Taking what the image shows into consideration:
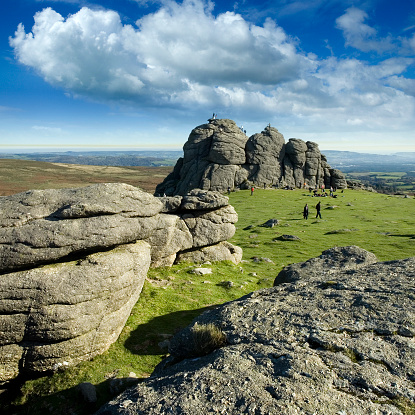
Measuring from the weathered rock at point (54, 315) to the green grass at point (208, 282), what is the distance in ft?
2.78

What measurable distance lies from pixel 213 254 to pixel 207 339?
2141cm

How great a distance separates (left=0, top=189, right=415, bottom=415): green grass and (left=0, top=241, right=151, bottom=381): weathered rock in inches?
33.3

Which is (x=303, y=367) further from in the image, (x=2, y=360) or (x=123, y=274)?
(x=2, y=360)

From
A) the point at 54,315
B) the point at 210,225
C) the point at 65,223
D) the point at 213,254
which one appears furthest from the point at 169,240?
the point at 54,315

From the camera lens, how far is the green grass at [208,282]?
13.6 m

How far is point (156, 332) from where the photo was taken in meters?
17.8

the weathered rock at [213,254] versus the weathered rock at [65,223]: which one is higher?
the weathered rock at [65,223]

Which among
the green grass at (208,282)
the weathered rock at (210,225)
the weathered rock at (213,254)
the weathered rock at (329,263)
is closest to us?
the green grass at (208,282)

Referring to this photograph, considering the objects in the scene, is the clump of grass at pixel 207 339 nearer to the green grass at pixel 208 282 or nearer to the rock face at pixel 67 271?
the green grass at pixel 208 282

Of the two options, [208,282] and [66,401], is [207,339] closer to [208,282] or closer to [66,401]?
[66,401]

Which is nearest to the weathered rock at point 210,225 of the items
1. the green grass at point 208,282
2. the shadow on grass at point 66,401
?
the green grass at point 208,282

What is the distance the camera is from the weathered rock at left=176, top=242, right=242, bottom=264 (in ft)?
98.7

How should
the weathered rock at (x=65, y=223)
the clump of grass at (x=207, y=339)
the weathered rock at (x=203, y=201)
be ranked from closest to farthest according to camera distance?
the clump of grass at (x=207, y=339) → the weathered rock at (x=65, y=223) → the weathered rock at (x=203, y=201)

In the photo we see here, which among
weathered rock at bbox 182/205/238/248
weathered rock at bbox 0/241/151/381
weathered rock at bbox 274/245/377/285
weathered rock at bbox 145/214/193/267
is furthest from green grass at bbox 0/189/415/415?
weathered rock at bbox 274/245/377/285
